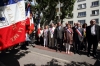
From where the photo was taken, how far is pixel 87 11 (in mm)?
42281

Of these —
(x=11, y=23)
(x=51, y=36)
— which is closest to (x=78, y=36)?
(x=51, y=36)

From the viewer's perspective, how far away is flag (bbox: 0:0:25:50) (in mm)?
3750

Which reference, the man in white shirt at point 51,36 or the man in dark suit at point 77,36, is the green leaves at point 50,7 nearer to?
the man in white shirt at point 51,36

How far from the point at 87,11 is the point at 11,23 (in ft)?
134

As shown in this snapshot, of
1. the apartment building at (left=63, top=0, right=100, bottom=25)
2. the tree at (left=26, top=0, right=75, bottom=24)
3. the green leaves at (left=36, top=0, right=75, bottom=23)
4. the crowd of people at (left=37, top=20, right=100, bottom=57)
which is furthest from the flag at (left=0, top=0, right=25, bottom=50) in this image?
the apartment building at (left=63, top=0, right=100, bottom=25)

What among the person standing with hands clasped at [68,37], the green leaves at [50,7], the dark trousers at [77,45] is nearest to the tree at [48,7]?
the green leaves at [50,7]

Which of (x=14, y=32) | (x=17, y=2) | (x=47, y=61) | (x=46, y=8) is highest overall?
(x=46, y=8)

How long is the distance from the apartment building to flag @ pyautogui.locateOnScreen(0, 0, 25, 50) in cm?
3750

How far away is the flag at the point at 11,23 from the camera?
12.3 ft

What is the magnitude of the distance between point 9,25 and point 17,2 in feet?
2.29

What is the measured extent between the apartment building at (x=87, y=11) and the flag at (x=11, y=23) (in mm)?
37504

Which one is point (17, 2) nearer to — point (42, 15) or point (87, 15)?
point (42, 15)

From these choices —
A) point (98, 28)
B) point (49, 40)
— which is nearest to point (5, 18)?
point (98, 28)

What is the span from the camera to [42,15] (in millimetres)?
24203
